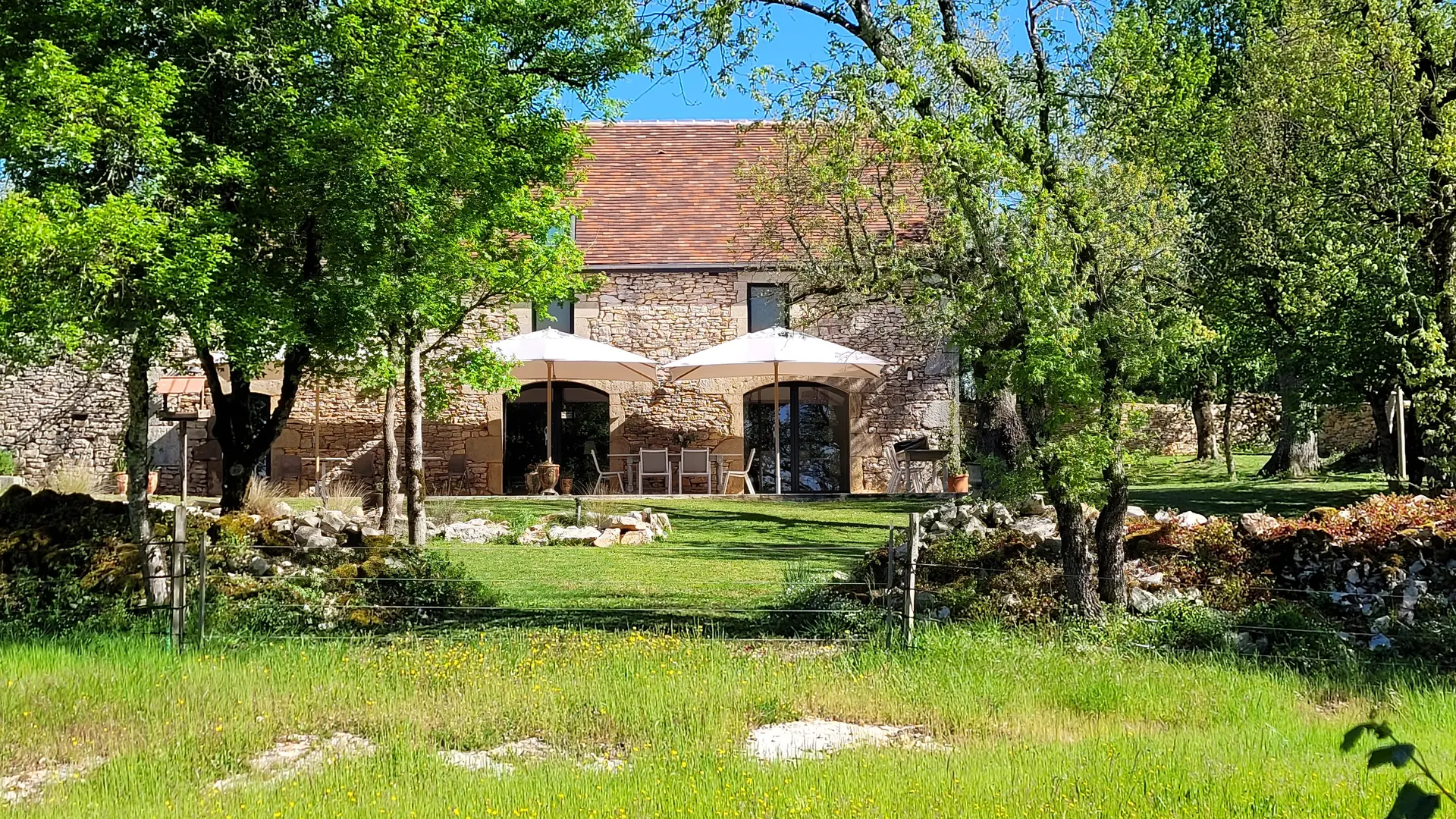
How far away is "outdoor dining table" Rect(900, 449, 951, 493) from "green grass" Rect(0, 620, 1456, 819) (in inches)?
432

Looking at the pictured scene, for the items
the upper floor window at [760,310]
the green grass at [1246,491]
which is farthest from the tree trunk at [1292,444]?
the upper floor window at [760,310]

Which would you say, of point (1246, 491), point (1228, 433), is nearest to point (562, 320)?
point (1246, 491)

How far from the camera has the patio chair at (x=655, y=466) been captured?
2022cm

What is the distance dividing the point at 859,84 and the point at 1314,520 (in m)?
5.60

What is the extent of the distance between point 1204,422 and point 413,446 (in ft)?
65.5

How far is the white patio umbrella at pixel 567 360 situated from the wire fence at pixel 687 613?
7880 mm

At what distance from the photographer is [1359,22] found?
1098 cm

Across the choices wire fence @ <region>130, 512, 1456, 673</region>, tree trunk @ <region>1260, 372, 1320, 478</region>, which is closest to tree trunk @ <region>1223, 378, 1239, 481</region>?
tree trunk @ <region>1260, 372, 1320, 478</region>

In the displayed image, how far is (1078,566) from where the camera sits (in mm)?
8703

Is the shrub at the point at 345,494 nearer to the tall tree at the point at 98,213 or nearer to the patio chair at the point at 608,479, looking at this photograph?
the patio chair at the point at 608,479

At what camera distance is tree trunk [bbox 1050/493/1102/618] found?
8664mm

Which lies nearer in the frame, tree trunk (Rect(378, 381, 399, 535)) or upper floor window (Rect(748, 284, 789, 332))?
tree trunk (Rect(378, 381, 399, 535))

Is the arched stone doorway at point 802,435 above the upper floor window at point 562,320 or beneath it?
beneath

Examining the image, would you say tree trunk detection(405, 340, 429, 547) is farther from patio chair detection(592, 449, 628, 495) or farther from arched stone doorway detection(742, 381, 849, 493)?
arched stone doorway detection(742, 381, 849, 493)
